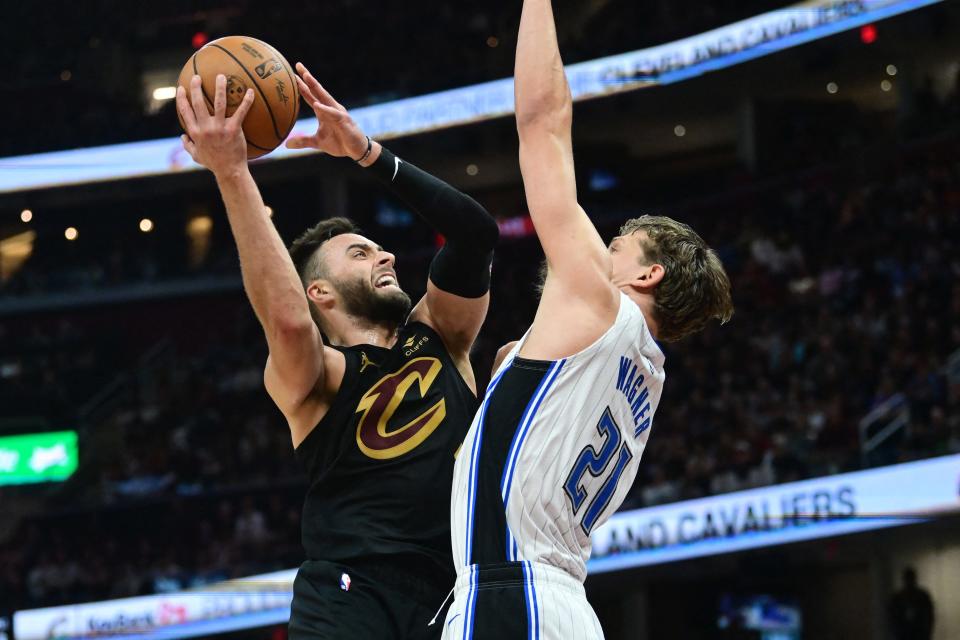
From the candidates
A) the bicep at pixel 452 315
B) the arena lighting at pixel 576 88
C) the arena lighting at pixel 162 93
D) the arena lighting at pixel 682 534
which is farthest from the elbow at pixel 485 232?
the arena lighting at pixel 162 93

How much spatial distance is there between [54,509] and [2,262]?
7295 mm

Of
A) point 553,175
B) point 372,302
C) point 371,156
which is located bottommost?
point 553,175

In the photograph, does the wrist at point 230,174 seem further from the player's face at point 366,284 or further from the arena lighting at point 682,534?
the arena lighting at point 682,534

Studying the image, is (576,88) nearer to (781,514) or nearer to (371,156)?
(781,514)

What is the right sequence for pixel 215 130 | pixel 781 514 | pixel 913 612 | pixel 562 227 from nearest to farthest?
pixel 562 227 < pixel 215 130 < pixel 913 612 < pixel 781 514

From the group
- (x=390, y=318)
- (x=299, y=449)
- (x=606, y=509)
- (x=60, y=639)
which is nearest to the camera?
(x=606, y=509)

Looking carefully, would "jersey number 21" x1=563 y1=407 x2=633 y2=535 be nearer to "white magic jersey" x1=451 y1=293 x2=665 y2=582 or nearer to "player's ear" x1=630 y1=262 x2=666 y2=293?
"white magic jersey" x1=451 y1=293 x2=665 y2=582

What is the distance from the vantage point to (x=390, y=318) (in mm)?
3928

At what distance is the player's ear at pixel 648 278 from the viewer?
3064 millimetres

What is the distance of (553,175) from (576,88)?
56.2 ft

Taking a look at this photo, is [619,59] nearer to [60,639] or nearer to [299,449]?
[60,639]

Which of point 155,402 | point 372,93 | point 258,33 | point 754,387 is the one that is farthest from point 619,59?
point 155,402

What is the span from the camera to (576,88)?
1948 centimetres

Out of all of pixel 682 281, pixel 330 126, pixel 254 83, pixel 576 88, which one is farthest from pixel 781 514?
pixel 254 83
